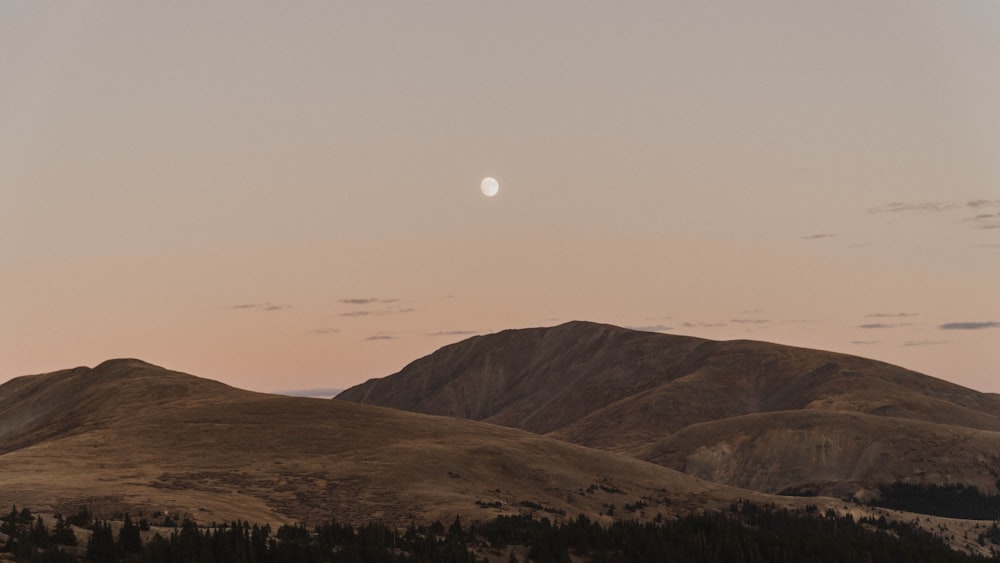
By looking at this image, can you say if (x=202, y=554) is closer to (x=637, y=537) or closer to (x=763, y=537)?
(x=637, y=537)

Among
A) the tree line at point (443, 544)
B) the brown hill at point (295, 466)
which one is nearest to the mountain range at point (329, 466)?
the brown hill at point (295, 466)

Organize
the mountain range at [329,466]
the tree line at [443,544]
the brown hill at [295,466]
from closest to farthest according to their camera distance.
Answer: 1. the tree line at [443,544]
2. the brown hill at [295,466]
3. the mountain range at [329,466]

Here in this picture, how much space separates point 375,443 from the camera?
5059 inches

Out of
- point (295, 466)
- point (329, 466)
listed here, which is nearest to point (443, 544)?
point (329, 466)

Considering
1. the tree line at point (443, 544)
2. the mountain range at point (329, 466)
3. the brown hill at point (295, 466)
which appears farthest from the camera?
the mountain range at point (329, 466)

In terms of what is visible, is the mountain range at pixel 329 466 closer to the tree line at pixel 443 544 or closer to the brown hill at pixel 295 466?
the brown hill at pixel 295 466

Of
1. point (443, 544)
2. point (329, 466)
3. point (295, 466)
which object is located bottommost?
point (443, 544)

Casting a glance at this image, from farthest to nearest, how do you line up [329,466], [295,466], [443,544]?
[329,466] → [295,466] → [443,544]

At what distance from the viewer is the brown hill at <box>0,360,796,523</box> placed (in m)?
94.6

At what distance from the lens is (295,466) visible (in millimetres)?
114125

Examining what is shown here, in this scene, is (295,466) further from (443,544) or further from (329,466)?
(443,544)

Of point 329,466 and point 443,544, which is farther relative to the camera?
point 329,466

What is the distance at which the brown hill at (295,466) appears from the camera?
94.6m

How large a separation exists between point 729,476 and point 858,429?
2665cm
